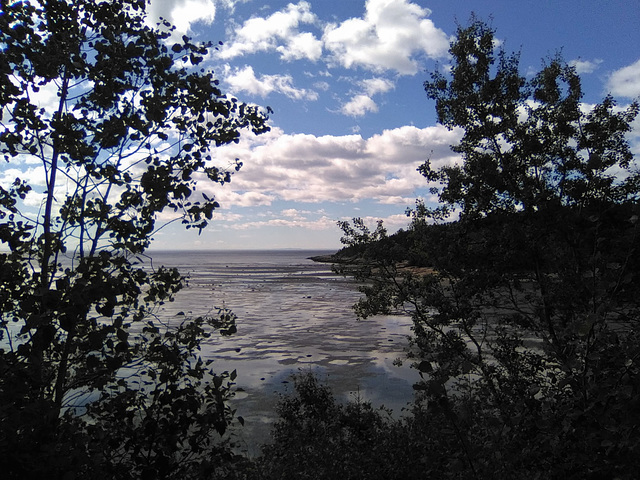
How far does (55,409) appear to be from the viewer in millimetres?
2596

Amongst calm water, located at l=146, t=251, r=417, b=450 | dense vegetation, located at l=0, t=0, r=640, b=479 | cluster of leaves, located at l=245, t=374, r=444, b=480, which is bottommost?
calm water, located at l=146, t=251, r=417, b=450

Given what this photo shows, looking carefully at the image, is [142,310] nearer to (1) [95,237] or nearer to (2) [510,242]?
(1) [95,237]

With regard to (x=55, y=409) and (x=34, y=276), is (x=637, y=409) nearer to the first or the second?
(x=55, y=409)

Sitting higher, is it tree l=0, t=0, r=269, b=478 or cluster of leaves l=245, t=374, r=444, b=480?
tree l=0, t=0, r=269, b=478

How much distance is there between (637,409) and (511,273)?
185 inches

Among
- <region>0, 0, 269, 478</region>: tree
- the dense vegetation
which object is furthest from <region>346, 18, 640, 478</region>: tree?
<region>0, 0, 269, 478</region>: tree

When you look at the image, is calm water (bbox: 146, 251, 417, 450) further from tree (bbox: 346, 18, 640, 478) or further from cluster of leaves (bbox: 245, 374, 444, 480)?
tree (bbox: 346, 18, 640, 478)

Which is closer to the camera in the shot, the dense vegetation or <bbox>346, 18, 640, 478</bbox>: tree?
the dense vegetation

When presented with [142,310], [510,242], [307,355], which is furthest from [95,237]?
[307,355]

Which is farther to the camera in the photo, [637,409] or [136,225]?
[136,225]

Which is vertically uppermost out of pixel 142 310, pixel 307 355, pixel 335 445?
pixel 142 310

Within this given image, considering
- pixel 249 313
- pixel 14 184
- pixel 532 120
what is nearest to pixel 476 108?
pixel 532 120

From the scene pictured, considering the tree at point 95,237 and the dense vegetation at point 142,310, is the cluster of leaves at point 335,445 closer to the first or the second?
the dense vegetation at point 142,310

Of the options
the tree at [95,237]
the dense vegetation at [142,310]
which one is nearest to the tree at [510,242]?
the dense vegetation at [142,310]
